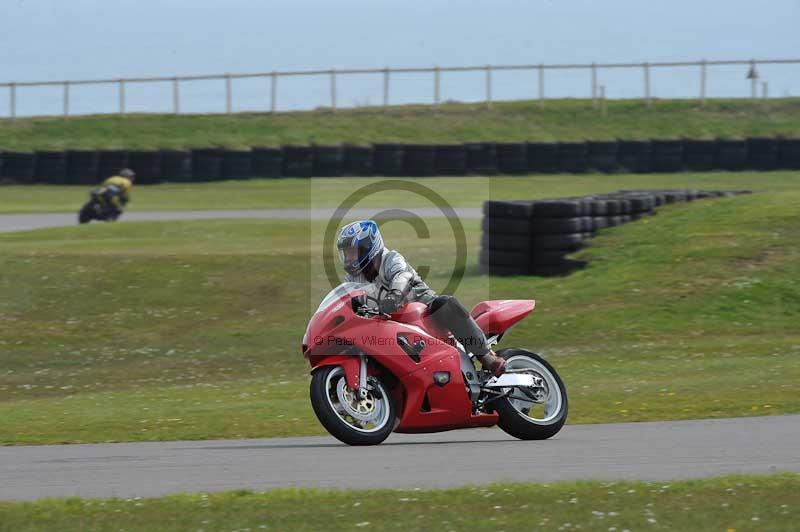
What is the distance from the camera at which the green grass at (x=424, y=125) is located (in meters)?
47.2

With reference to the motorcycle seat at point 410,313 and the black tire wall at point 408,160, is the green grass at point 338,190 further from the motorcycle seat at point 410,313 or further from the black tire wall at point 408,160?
the motorcycle seat at point 410,313

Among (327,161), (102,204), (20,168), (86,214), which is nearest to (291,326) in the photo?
(86,214)

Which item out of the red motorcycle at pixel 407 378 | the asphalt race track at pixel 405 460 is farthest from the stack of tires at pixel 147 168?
the red motorcycle at pixel 407 378

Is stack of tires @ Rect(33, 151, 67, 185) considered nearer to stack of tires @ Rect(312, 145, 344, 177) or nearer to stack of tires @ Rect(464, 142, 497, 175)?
stack of tires @ Rect(312, 145, 344, 177)

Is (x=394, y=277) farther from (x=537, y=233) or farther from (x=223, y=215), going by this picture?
(x=223, y=215)

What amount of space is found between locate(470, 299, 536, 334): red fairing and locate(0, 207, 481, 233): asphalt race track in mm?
22450

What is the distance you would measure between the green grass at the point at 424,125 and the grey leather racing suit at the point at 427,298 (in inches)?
1423

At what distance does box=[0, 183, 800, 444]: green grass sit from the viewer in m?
12.9

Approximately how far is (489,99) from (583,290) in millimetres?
32507

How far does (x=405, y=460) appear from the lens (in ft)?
30.3

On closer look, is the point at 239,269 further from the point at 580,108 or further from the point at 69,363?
the point at 580,108

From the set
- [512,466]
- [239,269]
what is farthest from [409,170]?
[512,466]

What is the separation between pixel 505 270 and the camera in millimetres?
21594

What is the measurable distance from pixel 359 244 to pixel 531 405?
2034 mm
